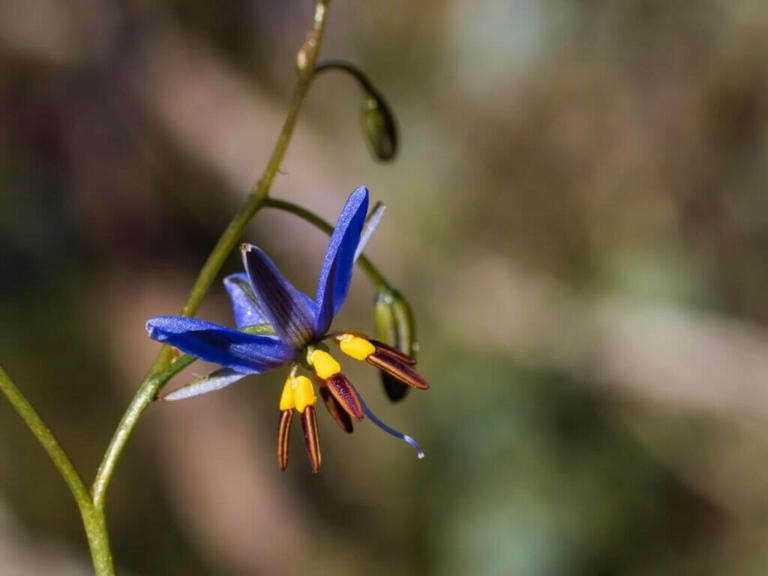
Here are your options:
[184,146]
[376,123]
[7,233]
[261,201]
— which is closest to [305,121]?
[184,146]

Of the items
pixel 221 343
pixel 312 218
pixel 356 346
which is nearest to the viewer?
pixel 221 343

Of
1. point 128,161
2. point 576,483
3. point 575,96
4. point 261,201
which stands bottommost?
point 261,201

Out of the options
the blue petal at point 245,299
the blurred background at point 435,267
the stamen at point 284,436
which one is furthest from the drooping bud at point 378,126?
the blurred background at point 435,267

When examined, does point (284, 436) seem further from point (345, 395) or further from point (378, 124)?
point (378, 124)

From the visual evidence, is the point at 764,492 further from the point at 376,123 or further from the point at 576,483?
the point at 376,123

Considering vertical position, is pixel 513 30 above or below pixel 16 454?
above

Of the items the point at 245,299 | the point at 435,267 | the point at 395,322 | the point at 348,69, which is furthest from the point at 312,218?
the point at 435,267

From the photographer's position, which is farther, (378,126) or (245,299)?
(378,126)

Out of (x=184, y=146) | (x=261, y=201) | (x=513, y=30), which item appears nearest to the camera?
(x=261, y=201)
